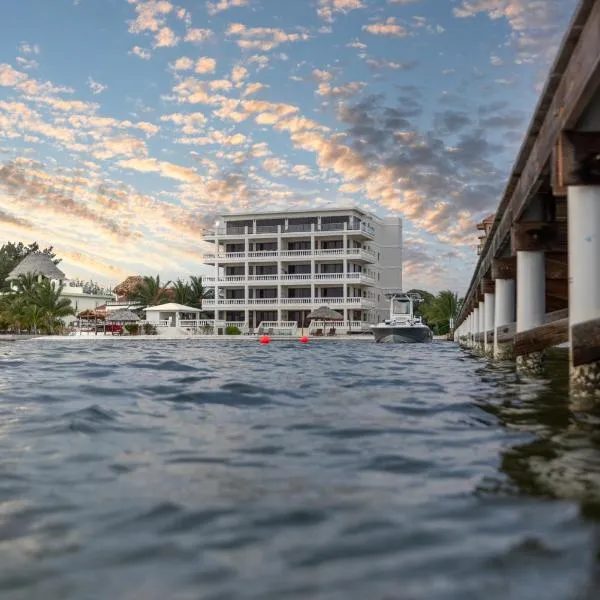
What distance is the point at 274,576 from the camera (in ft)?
7.72

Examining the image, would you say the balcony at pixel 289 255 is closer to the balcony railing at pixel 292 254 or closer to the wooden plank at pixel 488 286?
the balcony railing at pixel 292 254

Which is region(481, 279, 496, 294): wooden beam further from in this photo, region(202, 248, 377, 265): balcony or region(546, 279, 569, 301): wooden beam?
region(202, 248, 377, 265): balcony

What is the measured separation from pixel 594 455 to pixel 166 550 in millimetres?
2914

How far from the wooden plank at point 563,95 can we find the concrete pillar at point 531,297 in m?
0.83

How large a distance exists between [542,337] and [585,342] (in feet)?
10.9

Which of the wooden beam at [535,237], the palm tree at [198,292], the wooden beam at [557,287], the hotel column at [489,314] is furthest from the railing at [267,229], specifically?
the wooden beam at [535,237]

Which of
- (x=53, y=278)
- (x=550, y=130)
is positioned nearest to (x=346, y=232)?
(x=53, y=278)

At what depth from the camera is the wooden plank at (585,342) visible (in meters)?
6.46

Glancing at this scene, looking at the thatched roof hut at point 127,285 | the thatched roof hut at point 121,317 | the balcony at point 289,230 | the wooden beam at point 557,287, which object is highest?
the balcony at point 289,230

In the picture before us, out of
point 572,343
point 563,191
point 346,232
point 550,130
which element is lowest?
point 572,343

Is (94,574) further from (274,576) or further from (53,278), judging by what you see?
(53,278)

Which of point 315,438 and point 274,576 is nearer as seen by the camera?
point 274,576

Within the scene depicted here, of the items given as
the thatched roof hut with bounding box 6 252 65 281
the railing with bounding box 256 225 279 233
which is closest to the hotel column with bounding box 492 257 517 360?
the railing with bounding box 256 225 279 233

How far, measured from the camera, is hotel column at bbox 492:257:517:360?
15.4m
